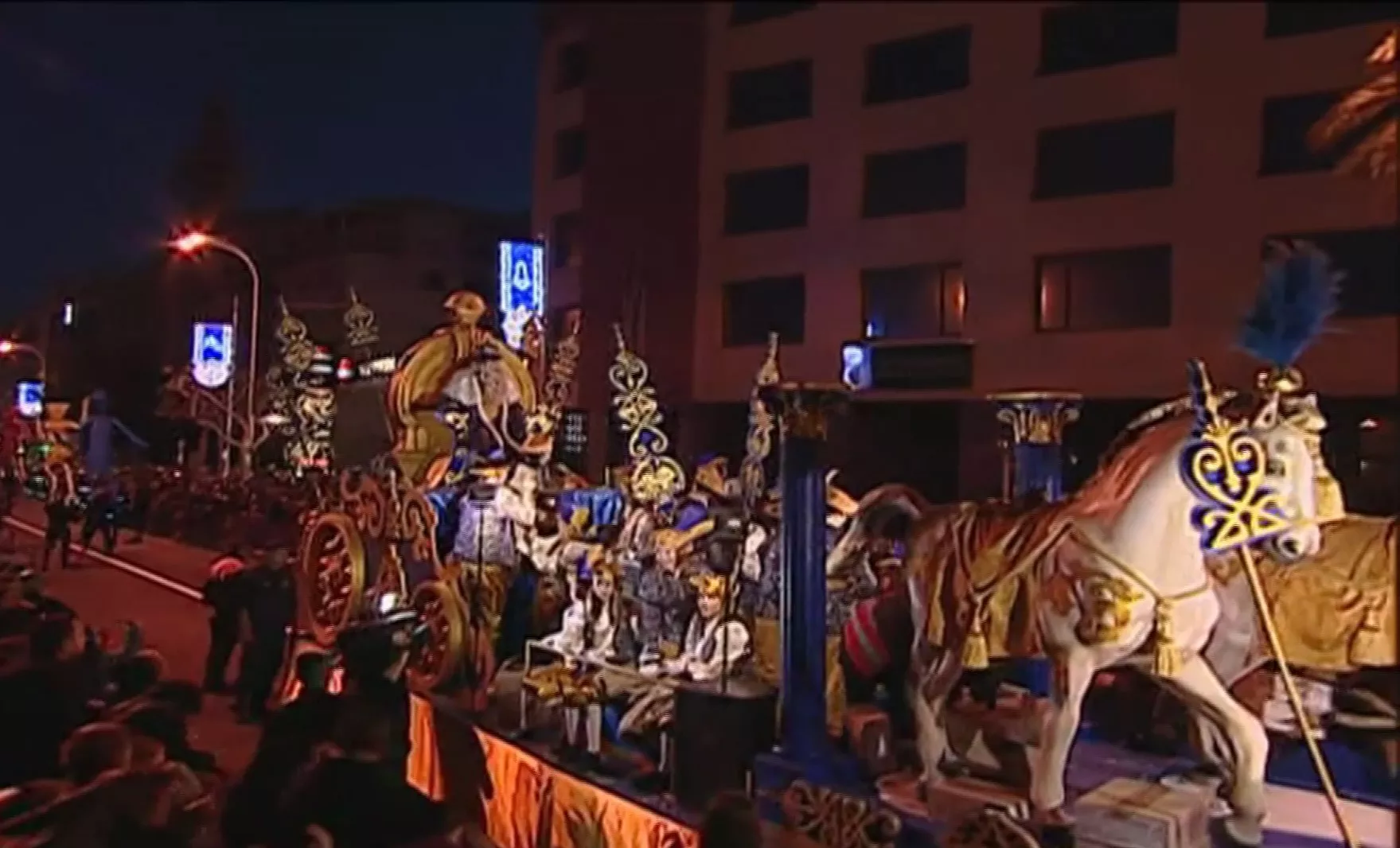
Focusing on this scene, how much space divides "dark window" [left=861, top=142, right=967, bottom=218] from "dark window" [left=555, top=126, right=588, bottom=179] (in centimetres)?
44

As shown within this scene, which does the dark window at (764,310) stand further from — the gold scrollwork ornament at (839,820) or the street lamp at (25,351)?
the street lamp at (25,351)

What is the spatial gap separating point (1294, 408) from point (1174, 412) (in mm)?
221

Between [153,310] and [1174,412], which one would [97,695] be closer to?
[153,310]

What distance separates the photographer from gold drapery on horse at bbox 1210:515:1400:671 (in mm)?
1798

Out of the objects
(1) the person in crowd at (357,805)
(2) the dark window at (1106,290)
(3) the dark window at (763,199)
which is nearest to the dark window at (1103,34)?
(2) the dark window at (1106,290)

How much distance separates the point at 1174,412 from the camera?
1.85 metres

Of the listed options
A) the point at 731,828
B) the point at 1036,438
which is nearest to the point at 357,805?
the point at 731,828

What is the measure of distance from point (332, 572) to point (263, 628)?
43 centimetres

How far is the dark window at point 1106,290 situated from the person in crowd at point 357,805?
1.07 m

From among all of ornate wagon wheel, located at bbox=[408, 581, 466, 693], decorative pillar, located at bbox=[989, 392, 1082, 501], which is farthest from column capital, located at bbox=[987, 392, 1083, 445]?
ornate wagon wheel, located at bbox=[408, 581, 466, 693]

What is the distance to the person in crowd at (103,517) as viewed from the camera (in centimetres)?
187

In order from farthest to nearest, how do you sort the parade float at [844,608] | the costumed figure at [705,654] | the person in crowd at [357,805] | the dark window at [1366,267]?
1. the costumed figure at [705,654]
2. the parade float at [844,608]
3. the person in crowd at [357,805]
4. the dark window at [1366,267]

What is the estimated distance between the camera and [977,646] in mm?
2012

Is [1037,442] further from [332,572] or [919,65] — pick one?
[332,572]
